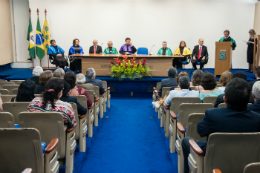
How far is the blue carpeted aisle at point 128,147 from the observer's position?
277 cm

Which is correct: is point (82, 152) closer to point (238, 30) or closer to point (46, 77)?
point (46, 77)

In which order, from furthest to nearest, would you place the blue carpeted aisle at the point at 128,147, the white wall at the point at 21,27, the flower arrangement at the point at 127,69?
1. the white wall at the point at 21,27
2. the flower arrangement at the point at 127,69
3. the blue carpeted aisle at the point at 128,147

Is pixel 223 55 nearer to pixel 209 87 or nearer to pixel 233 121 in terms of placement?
pixel 209 87

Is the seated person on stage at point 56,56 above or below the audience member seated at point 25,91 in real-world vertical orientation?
above

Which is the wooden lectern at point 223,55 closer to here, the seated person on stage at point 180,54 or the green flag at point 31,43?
the seated person on stage at point 180,54

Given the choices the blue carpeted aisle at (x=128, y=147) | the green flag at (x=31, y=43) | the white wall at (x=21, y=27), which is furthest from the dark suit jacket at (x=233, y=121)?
the white wall at (x=21, y=27)

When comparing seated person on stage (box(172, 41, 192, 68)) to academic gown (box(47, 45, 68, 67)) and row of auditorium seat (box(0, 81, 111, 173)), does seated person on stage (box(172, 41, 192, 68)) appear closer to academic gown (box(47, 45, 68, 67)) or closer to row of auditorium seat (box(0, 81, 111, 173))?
academic gown (box(47, 45, 68, 67))

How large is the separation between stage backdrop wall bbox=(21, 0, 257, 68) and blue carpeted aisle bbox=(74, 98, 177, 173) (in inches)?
219

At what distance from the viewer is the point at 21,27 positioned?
10.2m

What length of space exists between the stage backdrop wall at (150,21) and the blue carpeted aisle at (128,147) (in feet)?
18.3

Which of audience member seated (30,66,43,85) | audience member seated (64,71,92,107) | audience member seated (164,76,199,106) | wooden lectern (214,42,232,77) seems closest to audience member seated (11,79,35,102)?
audience member seated (64,71,92,107)

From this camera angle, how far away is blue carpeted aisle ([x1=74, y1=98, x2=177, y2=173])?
2.77 m

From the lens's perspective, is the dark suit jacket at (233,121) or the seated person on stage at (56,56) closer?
the dark suit jacket at (233,121)

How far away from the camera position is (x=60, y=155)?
2246 mm
